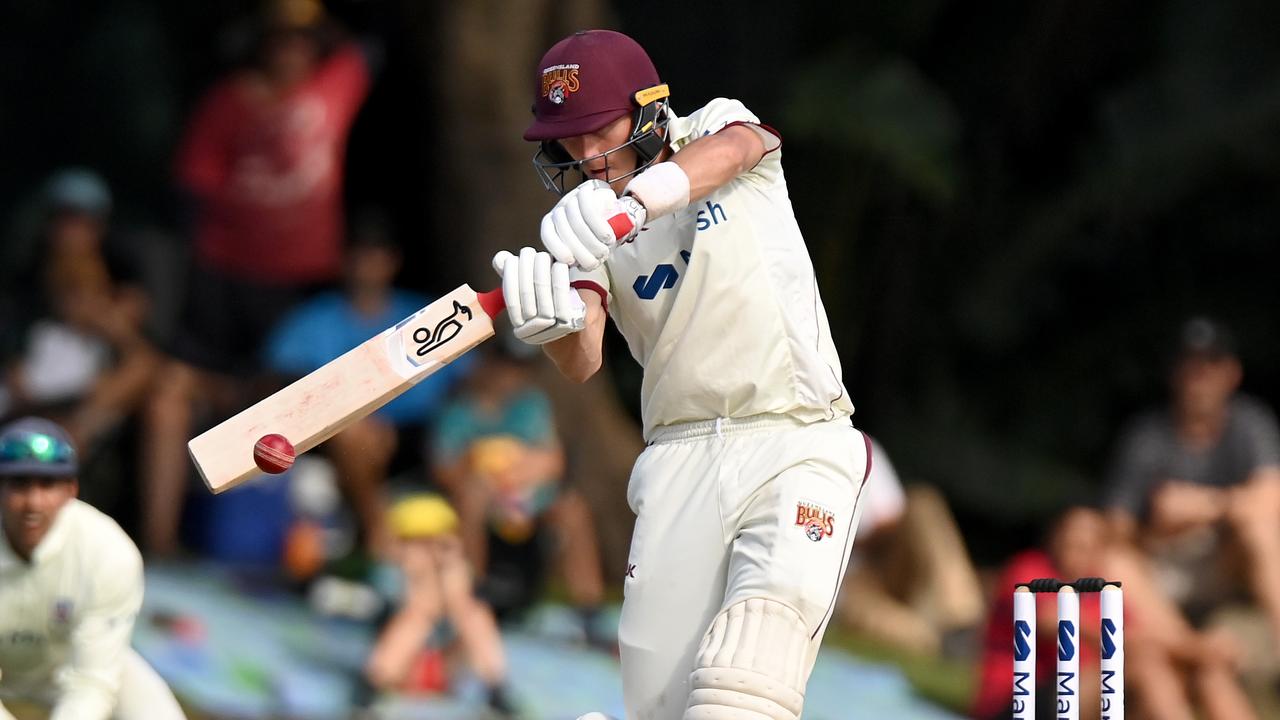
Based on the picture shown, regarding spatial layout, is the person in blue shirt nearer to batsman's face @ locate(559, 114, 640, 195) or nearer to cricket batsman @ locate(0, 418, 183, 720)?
cricket batsman @ locate(0, 418, 183, 720)

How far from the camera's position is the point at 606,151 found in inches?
167

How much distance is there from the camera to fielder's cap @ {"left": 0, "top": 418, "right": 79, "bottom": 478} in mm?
5328

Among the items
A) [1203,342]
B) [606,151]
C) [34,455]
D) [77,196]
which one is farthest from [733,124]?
[77,196]

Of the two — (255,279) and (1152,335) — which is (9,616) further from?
(1152,335)

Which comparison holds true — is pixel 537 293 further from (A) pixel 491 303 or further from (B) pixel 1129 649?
(B) pixel 1129 649

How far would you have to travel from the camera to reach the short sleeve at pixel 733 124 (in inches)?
171

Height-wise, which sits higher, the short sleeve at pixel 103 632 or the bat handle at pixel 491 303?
the bat handle at pixel 491 303

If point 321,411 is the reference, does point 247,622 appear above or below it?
above

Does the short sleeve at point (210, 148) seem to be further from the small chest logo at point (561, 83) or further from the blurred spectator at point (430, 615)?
the small chest logo at point (561, 83)

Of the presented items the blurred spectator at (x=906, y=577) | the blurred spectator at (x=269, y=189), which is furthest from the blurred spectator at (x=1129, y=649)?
the blurred spectator at (x=269, y=189)

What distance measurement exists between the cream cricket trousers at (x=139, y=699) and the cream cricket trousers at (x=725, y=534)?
6.08ft

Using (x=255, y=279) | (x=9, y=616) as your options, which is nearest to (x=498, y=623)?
(x=255, y=279)

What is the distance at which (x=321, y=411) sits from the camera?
13.5 ft

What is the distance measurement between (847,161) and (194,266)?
3700mm
